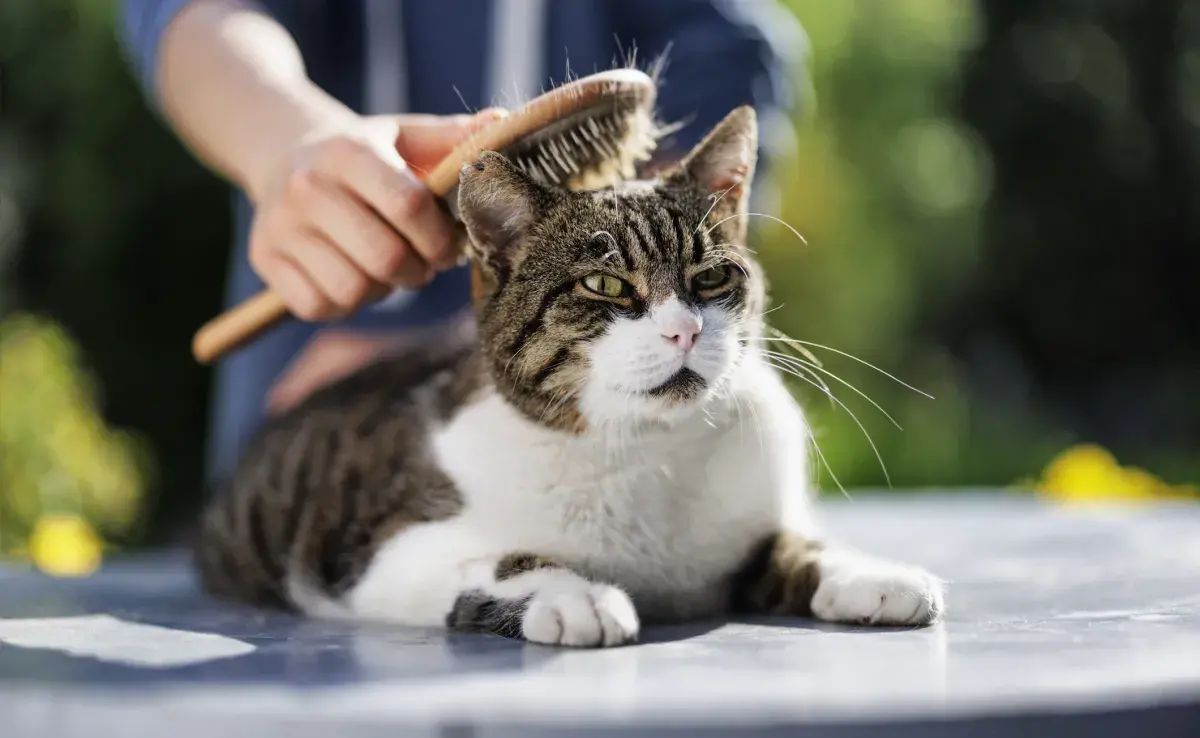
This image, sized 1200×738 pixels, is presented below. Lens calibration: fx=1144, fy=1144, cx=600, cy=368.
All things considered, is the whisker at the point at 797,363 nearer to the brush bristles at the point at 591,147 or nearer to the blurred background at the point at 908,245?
the brush bristles at the point at 591,147

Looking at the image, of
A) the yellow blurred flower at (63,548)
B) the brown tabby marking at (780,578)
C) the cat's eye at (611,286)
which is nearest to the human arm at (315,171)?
the cat's eye at (611,286)

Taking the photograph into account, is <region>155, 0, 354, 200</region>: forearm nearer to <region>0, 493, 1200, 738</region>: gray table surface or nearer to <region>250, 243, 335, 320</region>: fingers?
<region>250, 243, 335, 320</region>: fingers

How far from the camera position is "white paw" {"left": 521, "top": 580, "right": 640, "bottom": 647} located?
117 cm

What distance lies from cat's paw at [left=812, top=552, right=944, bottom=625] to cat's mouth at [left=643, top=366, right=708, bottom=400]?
29cm

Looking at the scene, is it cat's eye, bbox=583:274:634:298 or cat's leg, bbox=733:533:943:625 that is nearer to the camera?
cat's leg, bbox=733:533:943:625

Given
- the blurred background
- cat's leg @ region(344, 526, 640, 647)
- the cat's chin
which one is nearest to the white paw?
cat's leg @ region(344, 526, 640, 647)

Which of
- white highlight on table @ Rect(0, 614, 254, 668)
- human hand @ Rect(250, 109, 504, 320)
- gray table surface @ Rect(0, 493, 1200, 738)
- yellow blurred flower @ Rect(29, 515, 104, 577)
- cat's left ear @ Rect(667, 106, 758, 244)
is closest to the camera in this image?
gray table surface @ Rect(0, 493, 1200, 738)

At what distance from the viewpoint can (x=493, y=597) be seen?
1324mm

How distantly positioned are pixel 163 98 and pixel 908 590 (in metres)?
1.46

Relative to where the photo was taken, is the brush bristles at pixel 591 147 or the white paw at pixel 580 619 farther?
the brush bristles at pixel 591 147

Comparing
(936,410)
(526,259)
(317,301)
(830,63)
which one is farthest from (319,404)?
(830,63)

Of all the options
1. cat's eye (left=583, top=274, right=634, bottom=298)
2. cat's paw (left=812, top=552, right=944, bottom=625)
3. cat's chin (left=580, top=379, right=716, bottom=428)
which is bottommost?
cat's paw (left=812, top=552, right=944, bottom=625)

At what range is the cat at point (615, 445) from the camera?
4.52 ft

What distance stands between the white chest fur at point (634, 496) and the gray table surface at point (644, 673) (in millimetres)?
146
